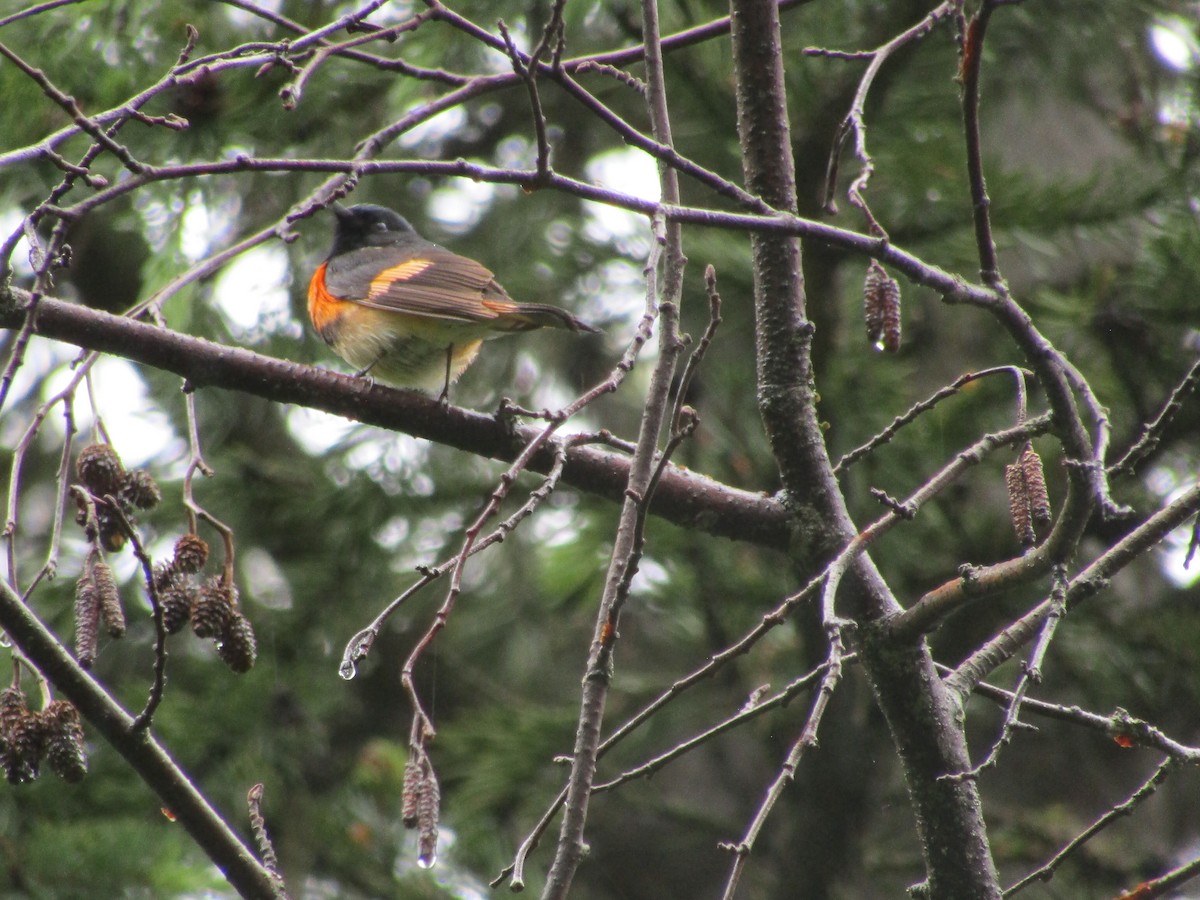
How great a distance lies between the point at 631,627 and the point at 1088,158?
315 cm

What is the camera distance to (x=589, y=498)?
4418mm

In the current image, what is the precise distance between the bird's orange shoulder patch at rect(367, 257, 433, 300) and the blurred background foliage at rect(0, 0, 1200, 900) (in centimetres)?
34

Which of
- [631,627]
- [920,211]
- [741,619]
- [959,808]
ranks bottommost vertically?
[959,808]

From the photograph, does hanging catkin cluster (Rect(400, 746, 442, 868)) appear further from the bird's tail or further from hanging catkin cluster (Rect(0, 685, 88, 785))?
the bird's tail

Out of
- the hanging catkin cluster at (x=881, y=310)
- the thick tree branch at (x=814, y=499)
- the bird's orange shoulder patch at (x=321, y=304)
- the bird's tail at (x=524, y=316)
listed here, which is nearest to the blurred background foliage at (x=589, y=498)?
the bird's orange shoulder patch at (x=321, y=304)

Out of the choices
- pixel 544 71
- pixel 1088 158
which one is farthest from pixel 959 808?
pixel 1088 158

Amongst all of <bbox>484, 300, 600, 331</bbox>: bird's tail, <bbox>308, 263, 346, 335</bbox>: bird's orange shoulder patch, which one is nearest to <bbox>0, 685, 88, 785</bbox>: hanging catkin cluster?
<bbox>484, 300, 600, 331</bbox>: bird's tail

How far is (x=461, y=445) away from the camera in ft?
7.55

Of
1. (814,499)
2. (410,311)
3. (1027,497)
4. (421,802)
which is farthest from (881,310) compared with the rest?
(410,311)

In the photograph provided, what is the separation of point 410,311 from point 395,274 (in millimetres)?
338

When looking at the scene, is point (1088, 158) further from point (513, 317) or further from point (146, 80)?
point (146, 80)

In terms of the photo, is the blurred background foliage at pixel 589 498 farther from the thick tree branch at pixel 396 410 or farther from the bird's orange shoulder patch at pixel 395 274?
the thick tree branch at pixel 396 410

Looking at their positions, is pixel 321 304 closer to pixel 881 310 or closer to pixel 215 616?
pixel 215 616

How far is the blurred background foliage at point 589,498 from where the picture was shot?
368 cm
